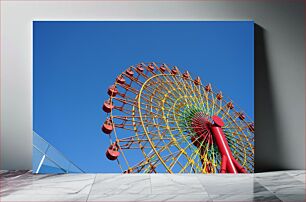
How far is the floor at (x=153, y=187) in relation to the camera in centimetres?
361

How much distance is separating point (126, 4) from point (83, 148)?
1.48 m

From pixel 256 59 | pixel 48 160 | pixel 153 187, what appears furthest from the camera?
pixel 256 59

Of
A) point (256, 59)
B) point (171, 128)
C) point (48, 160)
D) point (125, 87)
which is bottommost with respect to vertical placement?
point (48, 160)

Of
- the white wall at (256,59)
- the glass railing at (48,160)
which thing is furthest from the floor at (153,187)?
the white wall at (256,59)

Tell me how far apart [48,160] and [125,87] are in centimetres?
104

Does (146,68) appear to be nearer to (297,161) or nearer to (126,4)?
(126,4)

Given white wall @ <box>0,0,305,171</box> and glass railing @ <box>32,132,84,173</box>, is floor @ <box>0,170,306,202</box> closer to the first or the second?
glass railing @ <box>32,132,84,173</box>

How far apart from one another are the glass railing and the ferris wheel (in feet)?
1.37

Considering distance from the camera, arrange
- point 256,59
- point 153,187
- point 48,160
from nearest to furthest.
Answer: point 153,187, point 48,160, point 256,59

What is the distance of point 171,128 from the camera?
15.9 feet

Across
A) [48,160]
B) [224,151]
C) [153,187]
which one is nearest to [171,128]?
[224,151]

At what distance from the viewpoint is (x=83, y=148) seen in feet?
15.1

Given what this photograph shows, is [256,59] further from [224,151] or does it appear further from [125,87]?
[125,87]

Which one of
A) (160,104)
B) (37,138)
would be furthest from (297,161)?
(37,138)
